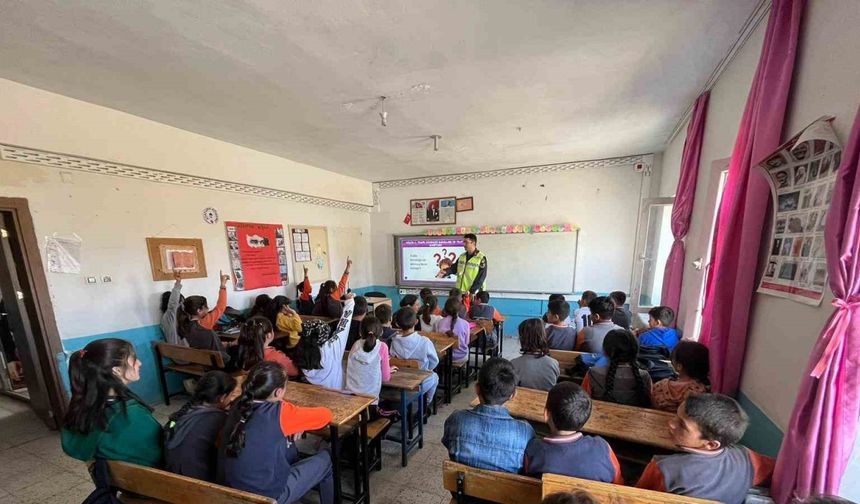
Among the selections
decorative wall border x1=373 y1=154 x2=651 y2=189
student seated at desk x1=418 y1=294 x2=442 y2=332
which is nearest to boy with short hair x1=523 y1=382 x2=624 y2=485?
student seated at desk x1=418 y1=294 x2=442 y2=332

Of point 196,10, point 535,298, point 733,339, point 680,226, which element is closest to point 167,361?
point 196,10

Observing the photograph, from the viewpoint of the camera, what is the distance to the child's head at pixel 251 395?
1153mm

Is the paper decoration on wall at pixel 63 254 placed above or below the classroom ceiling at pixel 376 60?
below

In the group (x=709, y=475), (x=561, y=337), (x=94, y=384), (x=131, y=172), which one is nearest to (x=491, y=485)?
(x=709, y=475)

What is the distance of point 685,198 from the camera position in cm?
270

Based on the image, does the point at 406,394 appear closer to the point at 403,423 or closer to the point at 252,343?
the point at 403,423

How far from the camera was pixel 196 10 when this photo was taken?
4.85 feet

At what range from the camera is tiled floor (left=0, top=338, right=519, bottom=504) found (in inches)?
74.7

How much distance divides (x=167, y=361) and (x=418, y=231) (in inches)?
162

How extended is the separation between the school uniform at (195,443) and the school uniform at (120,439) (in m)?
0.07

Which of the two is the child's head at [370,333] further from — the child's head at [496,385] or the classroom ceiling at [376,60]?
the classroom ceiling at [376,60]

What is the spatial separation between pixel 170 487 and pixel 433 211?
5073 millimetres

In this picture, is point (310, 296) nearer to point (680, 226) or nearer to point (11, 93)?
point (11, 93)

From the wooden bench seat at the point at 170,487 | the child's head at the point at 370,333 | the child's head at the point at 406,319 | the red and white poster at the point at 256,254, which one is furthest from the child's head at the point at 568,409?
the red and white poster at the point at 256,254
